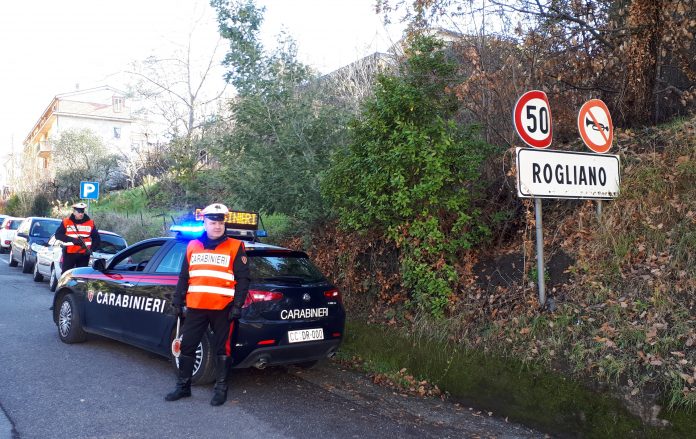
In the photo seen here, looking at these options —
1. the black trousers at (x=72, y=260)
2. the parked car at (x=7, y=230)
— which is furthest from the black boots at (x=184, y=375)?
the parked car at (x=7, y=230)

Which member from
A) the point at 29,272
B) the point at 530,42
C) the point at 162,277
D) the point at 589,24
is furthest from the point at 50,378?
the point at 29,272

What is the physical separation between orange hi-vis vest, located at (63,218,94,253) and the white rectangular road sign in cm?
767

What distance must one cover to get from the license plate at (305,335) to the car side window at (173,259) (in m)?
1.53

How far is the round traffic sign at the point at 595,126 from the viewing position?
628 cm

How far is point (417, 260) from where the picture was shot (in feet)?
23.4

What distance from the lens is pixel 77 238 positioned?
10172 millimetres

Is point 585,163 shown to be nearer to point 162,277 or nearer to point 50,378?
point 162,277

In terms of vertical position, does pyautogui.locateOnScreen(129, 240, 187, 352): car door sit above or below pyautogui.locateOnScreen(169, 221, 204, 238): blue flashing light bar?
below

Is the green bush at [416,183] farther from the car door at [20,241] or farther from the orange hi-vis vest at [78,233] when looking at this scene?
the car door at [20,241]

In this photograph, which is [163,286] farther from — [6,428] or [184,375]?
[6,428]

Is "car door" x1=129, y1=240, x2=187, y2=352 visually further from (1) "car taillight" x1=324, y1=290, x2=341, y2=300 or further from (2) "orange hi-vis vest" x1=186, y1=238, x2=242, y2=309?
(1) "car taillight" x1=324, y1=290, x2=341, y2=300

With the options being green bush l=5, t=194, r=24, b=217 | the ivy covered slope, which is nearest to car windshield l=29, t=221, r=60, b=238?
the ivy covered slope

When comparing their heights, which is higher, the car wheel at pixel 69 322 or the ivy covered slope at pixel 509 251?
the ivy covered slope at pixel 509 251

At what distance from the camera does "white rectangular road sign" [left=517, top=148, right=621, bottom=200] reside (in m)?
5.73
